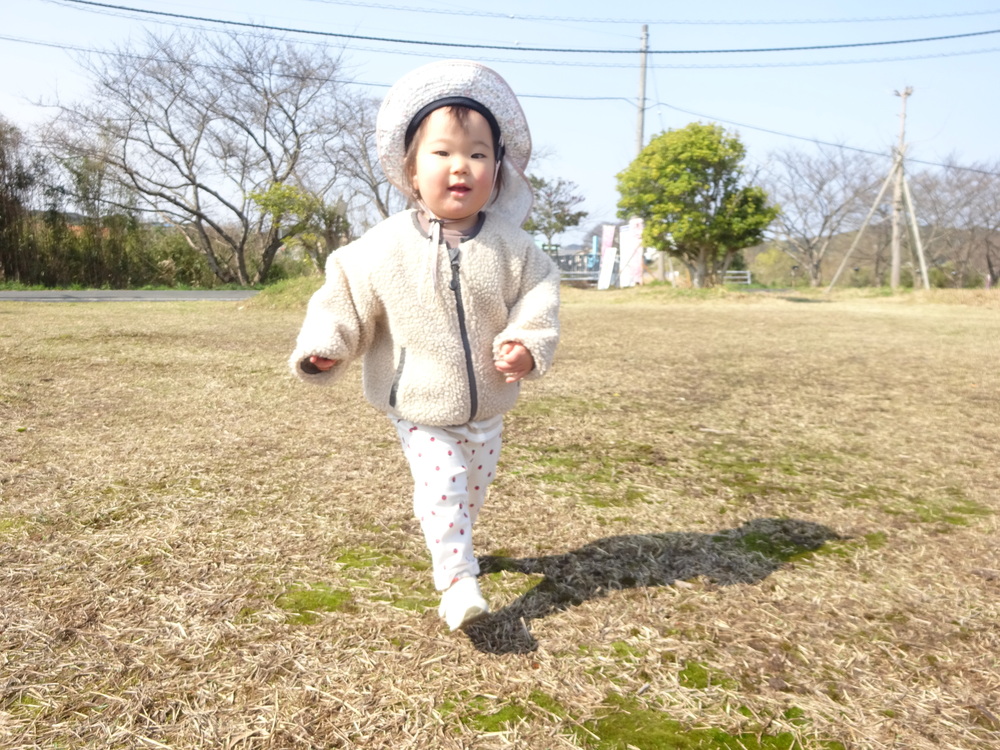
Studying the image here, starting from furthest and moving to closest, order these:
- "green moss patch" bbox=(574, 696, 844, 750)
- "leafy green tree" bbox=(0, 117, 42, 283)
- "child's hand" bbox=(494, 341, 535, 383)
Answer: "leafy green tree" bbox=(0, 117, 42, 283), "child's hand" bbox=(494, 341, 535, 383), "green moss patch" bbox=(574, 696, 844, 750)

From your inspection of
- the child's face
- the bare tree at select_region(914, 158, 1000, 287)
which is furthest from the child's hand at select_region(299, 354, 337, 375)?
the bare tree at select_region(914, 158, 1000, 287)

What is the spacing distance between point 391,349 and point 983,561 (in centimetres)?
194

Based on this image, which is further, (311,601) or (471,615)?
(311,601)

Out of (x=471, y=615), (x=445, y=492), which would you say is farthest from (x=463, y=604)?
(x=445, y=492)

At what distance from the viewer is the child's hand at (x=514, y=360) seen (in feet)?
6.15

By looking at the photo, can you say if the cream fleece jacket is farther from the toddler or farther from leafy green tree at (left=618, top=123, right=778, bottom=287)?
leafy green tree at (left=618, top=123, right=778, bottom=287)

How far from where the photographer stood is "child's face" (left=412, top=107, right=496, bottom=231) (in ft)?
6.17

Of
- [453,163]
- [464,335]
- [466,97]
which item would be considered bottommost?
[464,335]

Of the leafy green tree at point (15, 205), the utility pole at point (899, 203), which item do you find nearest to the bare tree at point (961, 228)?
the utility pole at point (899, 203)

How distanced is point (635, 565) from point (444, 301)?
1024mm

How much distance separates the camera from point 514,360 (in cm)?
187

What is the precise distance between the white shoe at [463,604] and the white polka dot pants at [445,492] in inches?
1.4

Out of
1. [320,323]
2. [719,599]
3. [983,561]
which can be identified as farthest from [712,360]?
[320,323]

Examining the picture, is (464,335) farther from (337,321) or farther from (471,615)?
(471,615)
